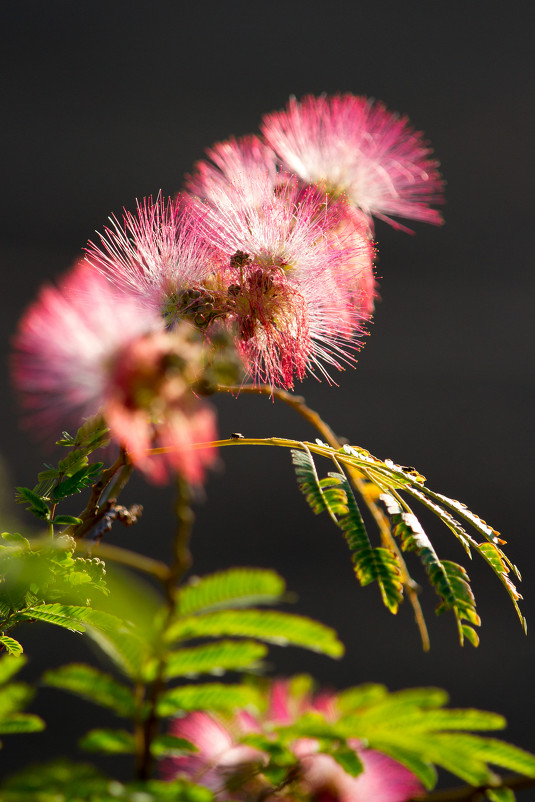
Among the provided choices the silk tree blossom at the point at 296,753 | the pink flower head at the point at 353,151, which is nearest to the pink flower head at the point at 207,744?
the silk tree blossom at the point at 296,753

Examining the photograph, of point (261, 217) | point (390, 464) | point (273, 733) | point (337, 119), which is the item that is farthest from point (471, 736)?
point (337, 119)

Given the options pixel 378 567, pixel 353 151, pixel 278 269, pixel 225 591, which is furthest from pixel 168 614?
pixel 353 151

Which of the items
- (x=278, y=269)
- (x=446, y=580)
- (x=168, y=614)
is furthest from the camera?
(x=278, y=269)

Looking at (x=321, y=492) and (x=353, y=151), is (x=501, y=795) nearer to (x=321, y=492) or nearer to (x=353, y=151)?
(x=321, y=492)

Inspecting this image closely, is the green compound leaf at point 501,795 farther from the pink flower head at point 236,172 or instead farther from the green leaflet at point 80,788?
the pink flower head at point 236,172

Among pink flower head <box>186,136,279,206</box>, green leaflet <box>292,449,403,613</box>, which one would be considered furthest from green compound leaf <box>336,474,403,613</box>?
pink flower head <box>186,136,279,206</box>

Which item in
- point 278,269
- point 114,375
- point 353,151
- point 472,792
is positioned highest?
point 353,151
